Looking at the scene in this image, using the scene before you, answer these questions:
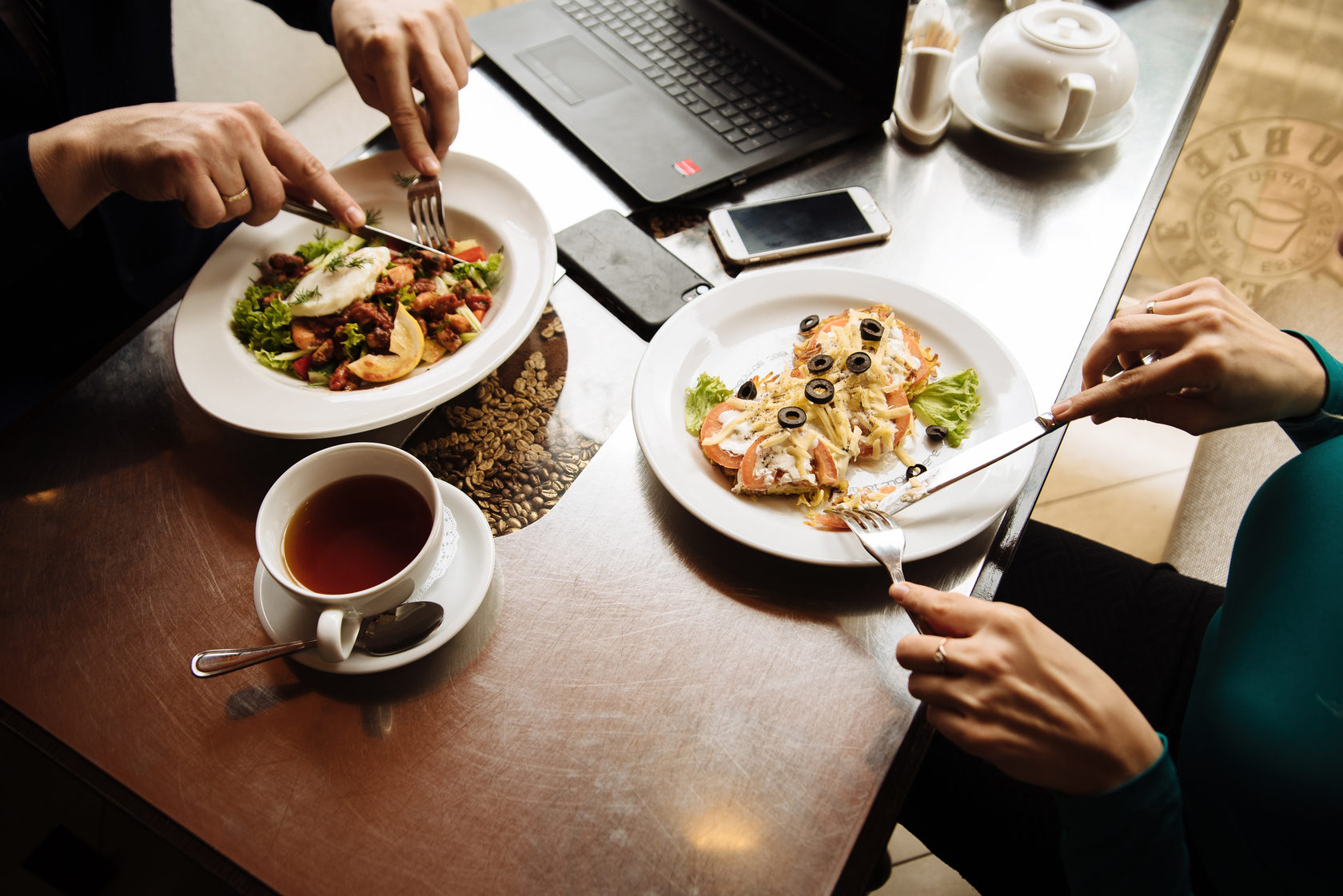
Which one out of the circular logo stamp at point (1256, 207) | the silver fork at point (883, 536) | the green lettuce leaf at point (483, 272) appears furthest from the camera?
the circular logo stamp at point (1256, 207)

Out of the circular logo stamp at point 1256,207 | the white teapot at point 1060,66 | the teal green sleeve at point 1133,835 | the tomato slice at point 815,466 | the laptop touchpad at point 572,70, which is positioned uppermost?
the white teapot at point 1060,66

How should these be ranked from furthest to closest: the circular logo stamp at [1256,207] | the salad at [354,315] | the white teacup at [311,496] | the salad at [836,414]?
the circular logo stamp at [1256,207] → the salad at [354,315] → the salad at [836,414] → the white teacup at [311,496]

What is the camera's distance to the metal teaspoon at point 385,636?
86 centimetres

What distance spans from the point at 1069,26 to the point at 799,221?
610mm

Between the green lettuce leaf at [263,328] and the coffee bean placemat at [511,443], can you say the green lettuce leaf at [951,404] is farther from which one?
the green lettuce leaf at [263,328]

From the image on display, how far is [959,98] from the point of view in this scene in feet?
5.38

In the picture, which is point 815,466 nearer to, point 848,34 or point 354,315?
point 354,315

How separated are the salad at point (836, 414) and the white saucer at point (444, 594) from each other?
1.07 ft

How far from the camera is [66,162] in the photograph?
109cm

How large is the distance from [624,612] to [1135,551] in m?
2.00

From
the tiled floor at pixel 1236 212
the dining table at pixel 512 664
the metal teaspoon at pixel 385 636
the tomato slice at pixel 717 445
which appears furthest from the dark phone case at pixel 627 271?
the tiled floor at pixel 1236 212

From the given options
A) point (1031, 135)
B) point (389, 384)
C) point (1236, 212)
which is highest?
A: point (1031, 135)

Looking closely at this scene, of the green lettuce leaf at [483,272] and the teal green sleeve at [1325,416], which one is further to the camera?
the green lettuce leaf at [483,272]

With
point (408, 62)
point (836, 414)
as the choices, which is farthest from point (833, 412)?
point (408, 62)
